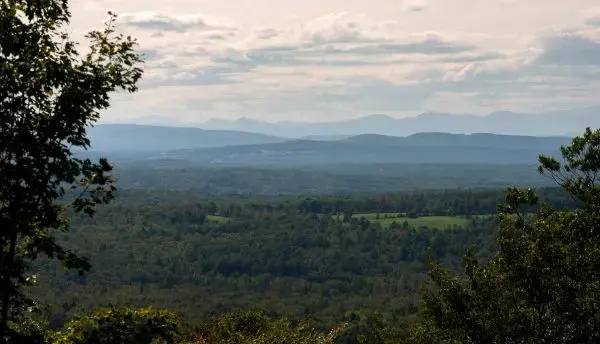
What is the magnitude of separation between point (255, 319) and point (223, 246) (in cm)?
15046

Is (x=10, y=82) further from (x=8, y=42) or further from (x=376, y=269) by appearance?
(x=376, y=269)

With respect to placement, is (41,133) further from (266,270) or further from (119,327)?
(266,270)

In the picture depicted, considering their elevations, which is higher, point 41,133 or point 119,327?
point 41,133

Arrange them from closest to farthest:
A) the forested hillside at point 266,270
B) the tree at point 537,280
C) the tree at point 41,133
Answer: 1. the tree at point 41,133
2. the tree at point 537,280
3. the forested hillside at point 266,270

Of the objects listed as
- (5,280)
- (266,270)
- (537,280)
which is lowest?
(266,270)

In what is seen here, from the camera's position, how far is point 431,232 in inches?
7288

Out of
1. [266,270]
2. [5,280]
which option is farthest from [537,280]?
[266,270]

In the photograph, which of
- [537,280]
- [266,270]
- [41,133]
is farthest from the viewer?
[266,270]

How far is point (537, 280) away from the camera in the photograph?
2003cm

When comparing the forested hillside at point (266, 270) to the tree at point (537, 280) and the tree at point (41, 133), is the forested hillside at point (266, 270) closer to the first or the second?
the tree at point (537, 280)

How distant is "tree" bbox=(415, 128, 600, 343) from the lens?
19922mm

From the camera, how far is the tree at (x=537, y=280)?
19922mm

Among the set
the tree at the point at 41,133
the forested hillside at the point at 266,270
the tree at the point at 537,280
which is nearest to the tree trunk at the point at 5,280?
the tree at the point at 41,133

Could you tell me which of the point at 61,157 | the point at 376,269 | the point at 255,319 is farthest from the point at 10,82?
the point at 376,269
